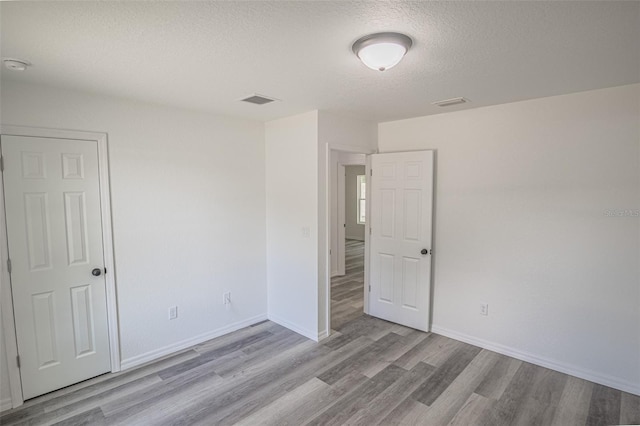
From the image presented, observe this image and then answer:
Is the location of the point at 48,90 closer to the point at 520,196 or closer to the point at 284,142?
the point at 284,142

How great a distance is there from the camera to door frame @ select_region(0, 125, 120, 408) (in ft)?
8.13

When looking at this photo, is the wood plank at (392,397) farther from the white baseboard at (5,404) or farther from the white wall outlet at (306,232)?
the white baseboard at (5,404)

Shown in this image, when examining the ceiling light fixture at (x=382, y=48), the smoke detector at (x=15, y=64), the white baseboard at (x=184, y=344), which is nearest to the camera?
the ceiling light fixture at (x=382, y=48)

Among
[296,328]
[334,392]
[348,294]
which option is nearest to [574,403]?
[334,392]

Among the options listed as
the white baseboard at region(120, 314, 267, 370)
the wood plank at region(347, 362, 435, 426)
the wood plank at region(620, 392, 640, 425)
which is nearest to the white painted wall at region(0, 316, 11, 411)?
the white baseboard at region(120, 314, 267, 370)

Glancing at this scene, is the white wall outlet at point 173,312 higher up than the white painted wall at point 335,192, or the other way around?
the white painted wall at point 335,192

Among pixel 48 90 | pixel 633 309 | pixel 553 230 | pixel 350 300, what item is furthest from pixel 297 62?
pixel 350 300

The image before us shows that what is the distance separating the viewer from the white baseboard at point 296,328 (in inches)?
144

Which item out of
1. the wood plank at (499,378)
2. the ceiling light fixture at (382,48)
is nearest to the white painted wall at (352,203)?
the wood plank at (499,378)

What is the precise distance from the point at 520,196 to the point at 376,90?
1.74 metres

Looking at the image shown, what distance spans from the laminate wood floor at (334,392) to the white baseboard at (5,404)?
2.2 inches

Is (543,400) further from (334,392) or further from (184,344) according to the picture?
(184,344)

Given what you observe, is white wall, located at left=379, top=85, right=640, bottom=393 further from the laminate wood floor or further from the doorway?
the doorway

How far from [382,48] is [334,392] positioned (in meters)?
2.56
